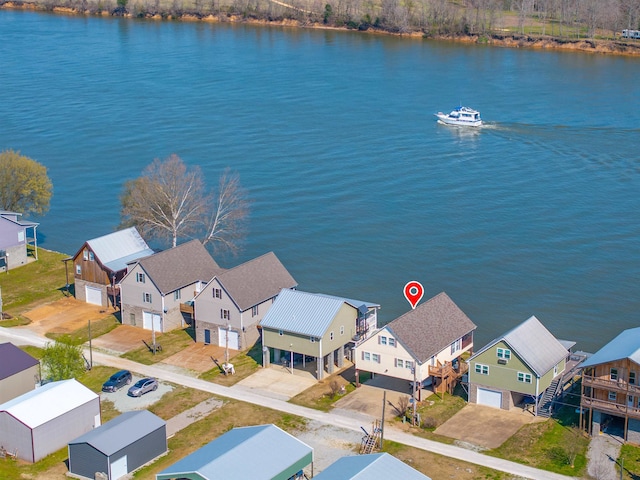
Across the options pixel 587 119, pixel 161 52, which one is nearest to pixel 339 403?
pixel 587 119

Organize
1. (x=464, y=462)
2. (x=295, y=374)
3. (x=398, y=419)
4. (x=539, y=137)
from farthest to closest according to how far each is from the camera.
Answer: (x=539, y=137)
(x=295, y=374)
(x=398, y=419)
(x=464, y=462)

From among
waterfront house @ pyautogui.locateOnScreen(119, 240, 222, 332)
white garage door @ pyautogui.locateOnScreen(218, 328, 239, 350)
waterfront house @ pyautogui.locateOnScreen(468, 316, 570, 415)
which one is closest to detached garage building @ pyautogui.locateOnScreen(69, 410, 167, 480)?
white garage door @ pyautogui.locateOnScreen(218, 328, 239, 350)

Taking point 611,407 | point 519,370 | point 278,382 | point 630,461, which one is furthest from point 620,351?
point 278,382

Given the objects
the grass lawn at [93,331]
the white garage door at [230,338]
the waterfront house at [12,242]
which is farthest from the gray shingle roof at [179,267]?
the waterfront house at [12,242]

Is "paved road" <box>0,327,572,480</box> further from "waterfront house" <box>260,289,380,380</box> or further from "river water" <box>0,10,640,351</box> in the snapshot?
"river water" <box>0,10,640,351</box>

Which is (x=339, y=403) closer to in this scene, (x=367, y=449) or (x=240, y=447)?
(x=367, y=449)
